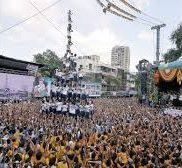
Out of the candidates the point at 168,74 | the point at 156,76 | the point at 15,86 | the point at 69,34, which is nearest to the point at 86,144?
the point at 69,34

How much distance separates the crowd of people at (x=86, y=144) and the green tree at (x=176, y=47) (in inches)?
1257

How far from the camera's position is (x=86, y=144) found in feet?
44.9

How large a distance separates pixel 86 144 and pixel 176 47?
3843 centimetres

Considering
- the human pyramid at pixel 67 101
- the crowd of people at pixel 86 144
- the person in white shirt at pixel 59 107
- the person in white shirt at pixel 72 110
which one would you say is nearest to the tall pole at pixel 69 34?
the human pyramid at pixel 67 101

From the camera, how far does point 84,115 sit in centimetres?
2288

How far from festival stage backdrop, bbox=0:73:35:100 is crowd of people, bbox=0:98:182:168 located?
11.5m

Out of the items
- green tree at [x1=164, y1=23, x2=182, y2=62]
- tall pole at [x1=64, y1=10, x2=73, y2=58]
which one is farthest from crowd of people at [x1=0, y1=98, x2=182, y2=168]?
green tree at [x1=164, y1=23, x2=182, y2=62]

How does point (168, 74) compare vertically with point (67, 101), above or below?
above

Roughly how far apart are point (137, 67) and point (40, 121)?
23000 millimetres

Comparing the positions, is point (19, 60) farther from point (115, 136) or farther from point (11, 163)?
point (11, 163)

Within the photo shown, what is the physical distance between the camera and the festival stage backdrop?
98.2 ft

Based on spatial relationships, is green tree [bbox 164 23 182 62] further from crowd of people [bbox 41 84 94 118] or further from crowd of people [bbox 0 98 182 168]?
crowd of people [bbox 0 98 182 168]

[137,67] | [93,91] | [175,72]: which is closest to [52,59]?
[93,91]

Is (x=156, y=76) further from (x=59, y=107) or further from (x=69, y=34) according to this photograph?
(x=59, y=107)
